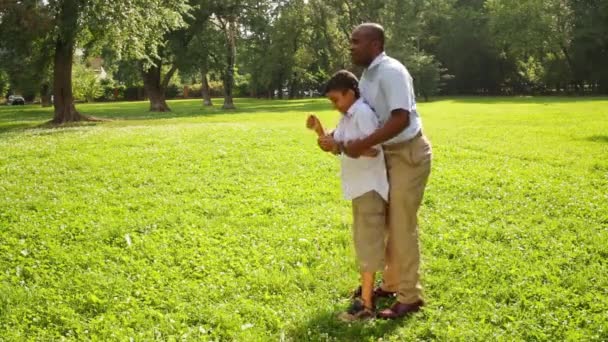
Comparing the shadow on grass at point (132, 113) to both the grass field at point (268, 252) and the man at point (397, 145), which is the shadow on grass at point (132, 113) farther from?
the man at point (397, 145)

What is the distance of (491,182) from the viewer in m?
9.88

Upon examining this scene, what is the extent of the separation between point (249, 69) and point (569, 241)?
219 feet

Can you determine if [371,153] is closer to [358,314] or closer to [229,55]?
[358,314]

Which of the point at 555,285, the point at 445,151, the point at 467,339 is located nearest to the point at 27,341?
the point at 467,339

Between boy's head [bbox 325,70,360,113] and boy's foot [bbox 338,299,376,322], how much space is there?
1705mm

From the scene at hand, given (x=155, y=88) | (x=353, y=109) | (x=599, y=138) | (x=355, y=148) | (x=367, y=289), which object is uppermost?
(x=155, y=88)

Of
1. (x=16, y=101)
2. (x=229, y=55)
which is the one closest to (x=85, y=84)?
(x=16, y=101)

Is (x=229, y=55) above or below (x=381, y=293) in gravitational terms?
above

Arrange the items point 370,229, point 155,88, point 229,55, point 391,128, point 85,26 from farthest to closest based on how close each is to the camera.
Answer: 1. point 229,55
2. point 155,88
3. point 85,26
4. point 370,229
5. point 391,128

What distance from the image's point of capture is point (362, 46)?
4164mm

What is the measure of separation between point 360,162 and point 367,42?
36.5 inches

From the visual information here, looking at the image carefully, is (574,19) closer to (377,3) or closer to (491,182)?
(377,3)

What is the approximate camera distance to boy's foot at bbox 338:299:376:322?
183 inches

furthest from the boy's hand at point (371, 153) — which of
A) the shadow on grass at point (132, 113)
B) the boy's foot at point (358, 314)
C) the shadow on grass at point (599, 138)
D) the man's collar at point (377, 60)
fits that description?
the shadow on grass at point (132, 113)
